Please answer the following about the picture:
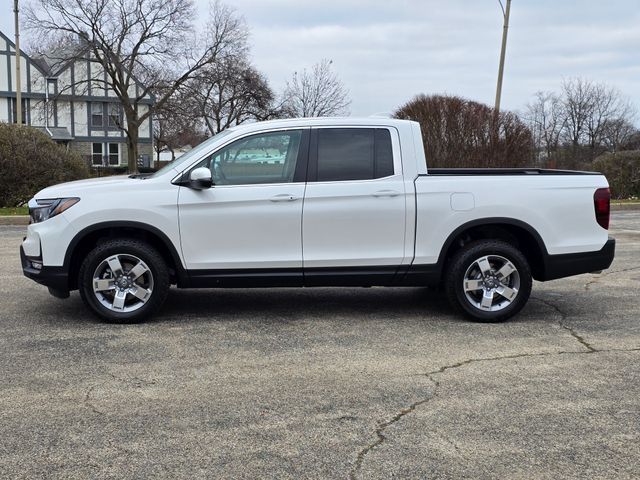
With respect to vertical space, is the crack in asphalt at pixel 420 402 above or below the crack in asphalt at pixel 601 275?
below

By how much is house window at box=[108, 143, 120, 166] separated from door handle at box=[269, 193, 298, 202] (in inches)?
2069

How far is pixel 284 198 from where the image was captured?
232 inches

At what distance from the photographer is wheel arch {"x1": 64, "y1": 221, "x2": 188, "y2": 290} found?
5809 millimetres

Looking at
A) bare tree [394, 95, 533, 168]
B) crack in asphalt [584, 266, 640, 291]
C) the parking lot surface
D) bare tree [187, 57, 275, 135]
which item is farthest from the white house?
the parking lot surface

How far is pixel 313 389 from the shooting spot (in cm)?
435

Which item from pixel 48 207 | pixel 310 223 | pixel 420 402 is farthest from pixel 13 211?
pixel 420 402

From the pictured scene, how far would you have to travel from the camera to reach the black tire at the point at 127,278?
5816mm

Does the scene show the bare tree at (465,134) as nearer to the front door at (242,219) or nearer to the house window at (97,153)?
the front door at (242,219)

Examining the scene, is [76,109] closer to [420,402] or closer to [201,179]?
[201,179]

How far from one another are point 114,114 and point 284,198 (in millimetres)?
52125

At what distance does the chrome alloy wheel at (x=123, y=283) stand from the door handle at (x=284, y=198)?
130 centimetres

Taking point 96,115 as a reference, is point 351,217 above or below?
below

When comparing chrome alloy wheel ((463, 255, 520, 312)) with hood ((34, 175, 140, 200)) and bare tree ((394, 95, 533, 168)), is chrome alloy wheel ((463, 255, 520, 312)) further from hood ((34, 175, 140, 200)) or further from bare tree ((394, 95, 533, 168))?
bare tree ((394, 95, 533, 168))

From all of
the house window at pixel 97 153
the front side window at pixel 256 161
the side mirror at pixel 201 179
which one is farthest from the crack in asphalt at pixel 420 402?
the house window at pixel 97 153
